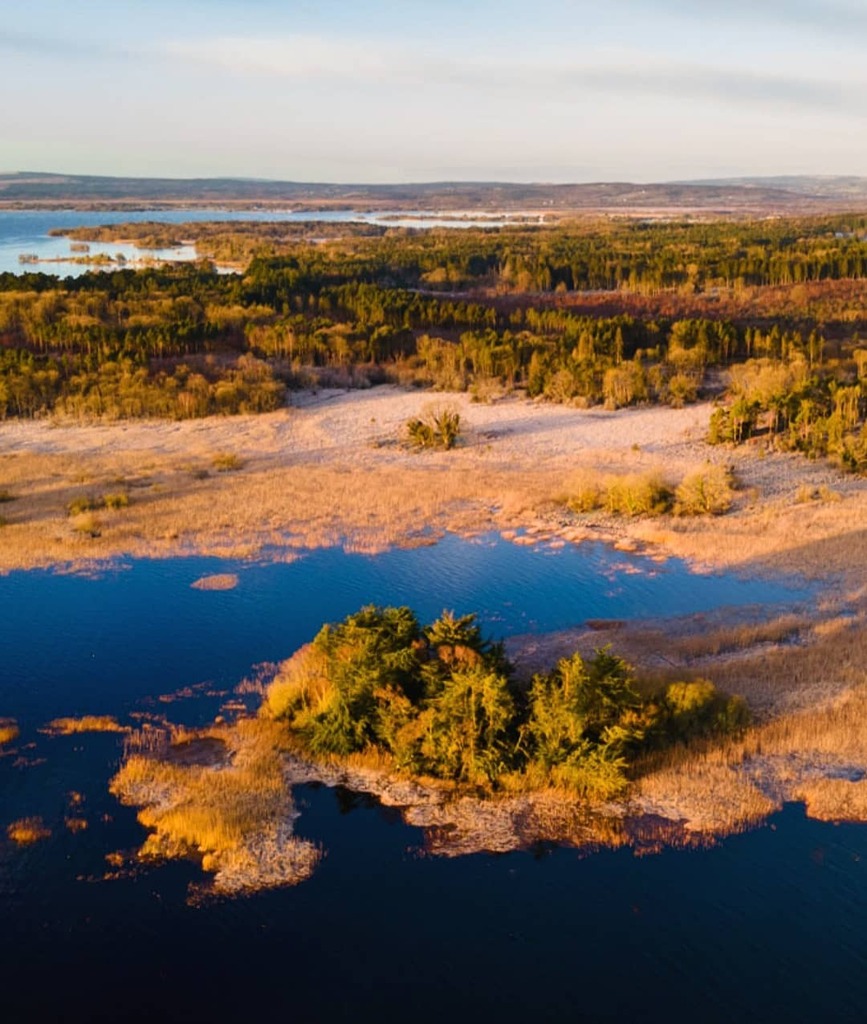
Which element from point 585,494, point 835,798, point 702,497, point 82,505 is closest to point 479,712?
point 835,798

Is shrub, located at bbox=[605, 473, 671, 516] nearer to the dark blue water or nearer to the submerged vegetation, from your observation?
the dark blue water

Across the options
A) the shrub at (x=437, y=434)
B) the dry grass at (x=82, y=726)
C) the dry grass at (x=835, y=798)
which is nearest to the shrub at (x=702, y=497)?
the shrub at (x=437, y=434)

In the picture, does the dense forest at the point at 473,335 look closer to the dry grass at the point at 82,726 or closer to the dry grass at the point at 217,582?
the dry grass at the point at 217,582

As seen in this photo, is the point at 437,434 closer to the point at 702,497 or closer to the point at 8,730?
the point at 702,497

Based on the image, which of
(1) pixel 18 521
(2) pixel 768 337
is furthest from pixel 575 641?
(2) pixel 768 337

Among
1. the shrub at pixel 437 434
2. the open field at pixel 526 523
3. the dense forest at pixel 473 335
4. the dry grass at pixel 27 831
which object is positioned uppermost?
the dense forest at pixel 473 335
